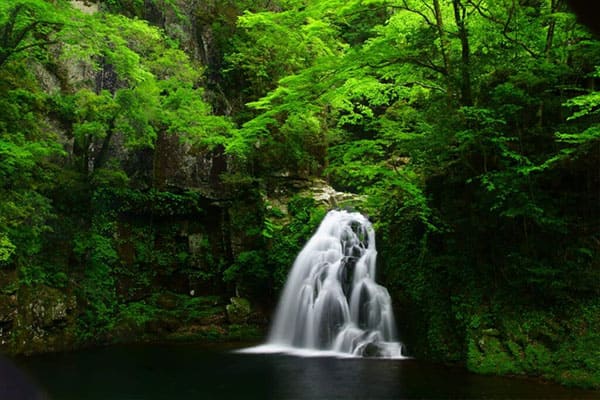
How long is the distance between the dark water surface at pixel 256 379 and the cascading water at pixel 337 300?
1.13 meters

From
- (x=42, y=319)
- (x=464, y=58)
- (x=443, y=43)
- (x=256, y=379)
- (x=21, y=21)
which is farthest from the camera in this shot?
(x=42, y=319)

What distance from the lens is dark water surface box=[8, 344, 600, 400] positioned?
26.1 ft

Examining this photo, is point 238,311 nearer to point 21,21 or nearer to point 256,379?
point 256,379

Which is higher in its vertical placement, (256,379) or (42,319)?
(42,319)

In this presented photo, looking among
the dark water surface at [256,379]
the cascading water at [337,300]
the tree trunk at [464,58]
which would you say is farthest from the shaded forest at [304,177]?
the dark water surface at [256,379]

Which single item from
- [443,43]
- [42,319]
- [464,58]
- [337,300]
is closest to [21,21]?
[42,319]

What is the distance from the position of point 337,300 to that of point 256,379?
406 cm

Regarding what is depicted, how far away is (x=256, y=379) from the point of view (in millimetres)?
9555

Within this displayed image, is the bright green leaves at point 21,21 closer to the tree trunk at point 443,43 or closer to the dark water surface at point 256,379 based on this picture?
the dark water surface at point 256,379

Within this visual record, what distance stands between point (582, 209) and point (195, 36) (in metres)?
14.9

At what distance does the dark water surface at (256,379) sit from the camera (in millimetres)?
7953

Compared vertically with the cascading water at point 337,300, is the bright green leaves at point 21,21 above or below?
above

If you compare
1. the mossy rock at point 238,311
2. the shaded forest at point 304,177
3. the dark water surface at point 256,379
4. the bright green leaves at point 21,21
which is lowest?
the dark water surface at point 256,379

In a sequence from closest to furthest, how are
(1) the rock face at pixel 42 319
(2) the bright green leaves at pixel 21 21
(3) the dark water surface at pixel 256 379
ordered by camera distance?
1. (3) the dark water surface at pixel 256 379
2. (2) the bright green leaves at pixel 21 21
3. (1) the rock face at pixel 42 319
